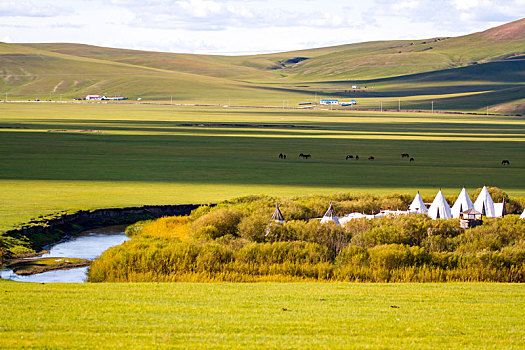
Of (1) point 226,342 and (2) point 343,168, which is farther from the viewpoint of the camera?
(2) point 343,168

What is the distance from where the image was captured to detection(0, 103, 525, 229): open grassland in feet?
176

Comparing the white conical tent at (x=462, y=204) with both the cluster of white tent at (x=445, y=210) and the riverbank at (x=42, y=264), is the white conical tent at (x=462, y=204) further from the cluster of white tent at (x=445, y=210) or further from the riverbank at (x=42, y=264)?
the riverbank at (x=42, y=264)

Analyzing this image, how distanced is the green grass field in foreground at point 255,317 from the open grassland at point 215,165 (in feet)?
65.7

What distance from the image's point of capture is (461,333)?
53.8ft

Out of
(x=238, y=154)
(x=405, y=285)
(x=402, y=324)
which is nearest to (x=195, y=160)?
(x=238, y=154)

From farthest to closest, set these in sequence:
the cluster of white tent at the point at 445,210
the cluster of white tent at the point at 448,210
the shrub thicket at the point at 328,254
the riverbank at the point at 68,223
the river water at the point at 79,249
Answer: the cluster of white tent at the point at 448,210
the cluster of white tent at the point at 445,210
the riverbank at the point at 68,223
the river water at the point at 79,249
the shrub thicket at the point at 328,254

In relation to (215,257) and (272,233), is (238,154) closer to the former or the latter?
(272,233)

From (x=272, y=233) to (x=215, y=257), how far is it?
785cm

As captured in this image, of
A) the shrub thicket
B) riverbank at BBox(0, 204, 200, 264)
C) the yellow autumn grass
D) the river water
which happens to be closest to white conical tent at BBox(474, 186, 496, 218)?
the shrub thicket

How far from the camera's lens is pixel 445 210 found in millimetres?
42312

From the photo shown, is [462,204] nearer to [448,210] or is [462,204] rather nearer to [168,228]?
[448,210]

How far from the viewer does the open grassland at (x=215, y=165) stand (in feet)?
176

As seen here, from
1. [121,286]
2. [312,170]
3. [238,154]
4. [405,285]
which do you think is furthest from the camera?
[238,154]

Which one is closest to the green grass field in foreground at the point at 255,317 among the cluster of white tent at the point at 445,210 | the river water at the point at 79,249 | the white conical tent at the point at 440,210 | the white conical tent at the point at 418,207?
the river water at the point at 79,249
